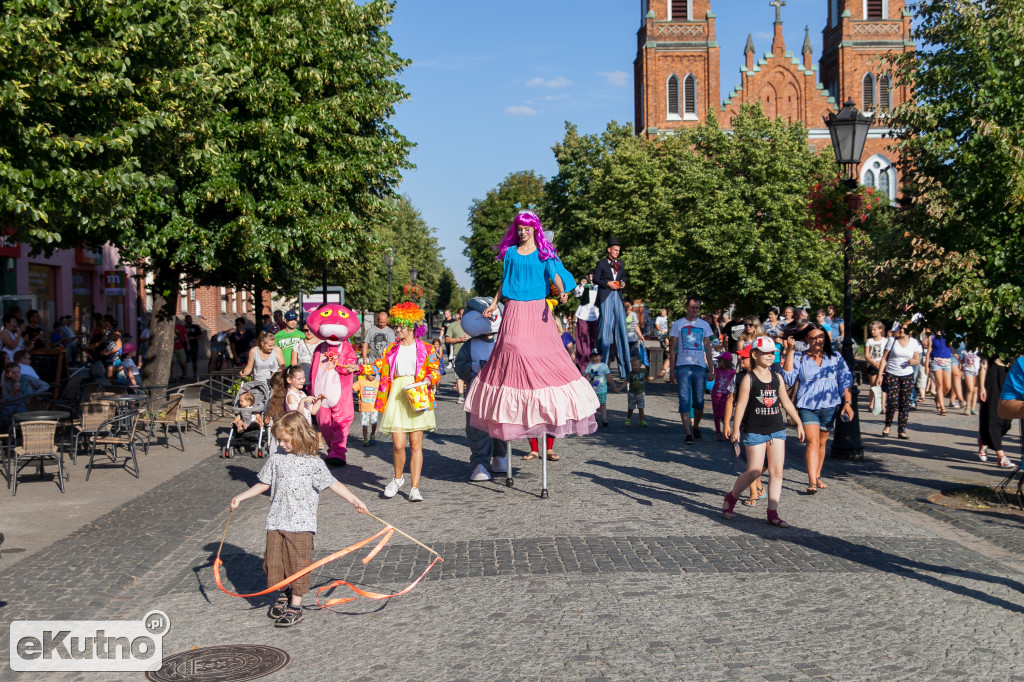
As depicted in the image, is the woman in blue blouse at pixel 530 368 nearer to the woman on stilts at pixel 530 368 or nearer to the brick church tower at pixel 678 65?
the woman on stilts at pixel 530 368

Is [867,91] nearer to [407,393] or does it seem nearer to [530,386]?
[530,386]

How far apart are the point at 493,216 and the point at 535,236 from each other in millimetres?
76575

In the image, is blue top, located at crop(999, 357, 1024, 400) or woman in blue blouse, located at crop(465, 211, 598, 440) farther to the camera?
woman in blue blouse, located at crop(465, 211, 598, 440)

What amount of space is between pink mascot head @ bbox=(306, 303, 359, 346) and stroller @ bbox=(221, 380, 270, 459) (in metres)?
1.89

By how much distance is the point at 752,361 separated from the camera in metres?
8.77

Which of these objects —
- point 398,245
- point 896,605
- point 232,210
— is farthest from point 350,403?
point 398,245

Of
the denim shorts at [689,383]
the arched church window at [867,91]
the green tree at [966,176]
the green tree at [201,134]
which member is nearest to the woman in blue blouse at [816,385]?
the green tree at [966,176]

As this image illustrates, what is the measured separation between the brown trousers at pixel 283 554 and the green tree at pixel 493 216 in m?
72.7

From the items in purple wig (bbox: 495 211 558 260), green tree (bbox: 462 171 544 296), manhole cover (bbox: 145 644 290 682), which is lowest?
manhole cover (bbox: 145 644 290 682)

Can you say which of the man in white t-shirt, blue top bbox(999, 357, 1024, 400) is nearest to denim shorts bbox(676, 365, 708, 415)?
the man in white t-shirt

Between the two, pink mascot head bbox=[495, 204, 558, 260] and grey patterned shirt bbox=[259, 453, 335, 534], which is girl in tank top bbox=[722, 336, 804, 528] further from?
grey patterned shirt bbox=[259, 453, 335, 534]

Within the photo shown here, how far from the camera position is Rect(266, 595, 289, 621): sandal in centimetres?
592

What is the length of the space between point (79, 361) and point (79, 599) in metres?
16.4

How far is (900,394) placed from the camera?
48.6ft
